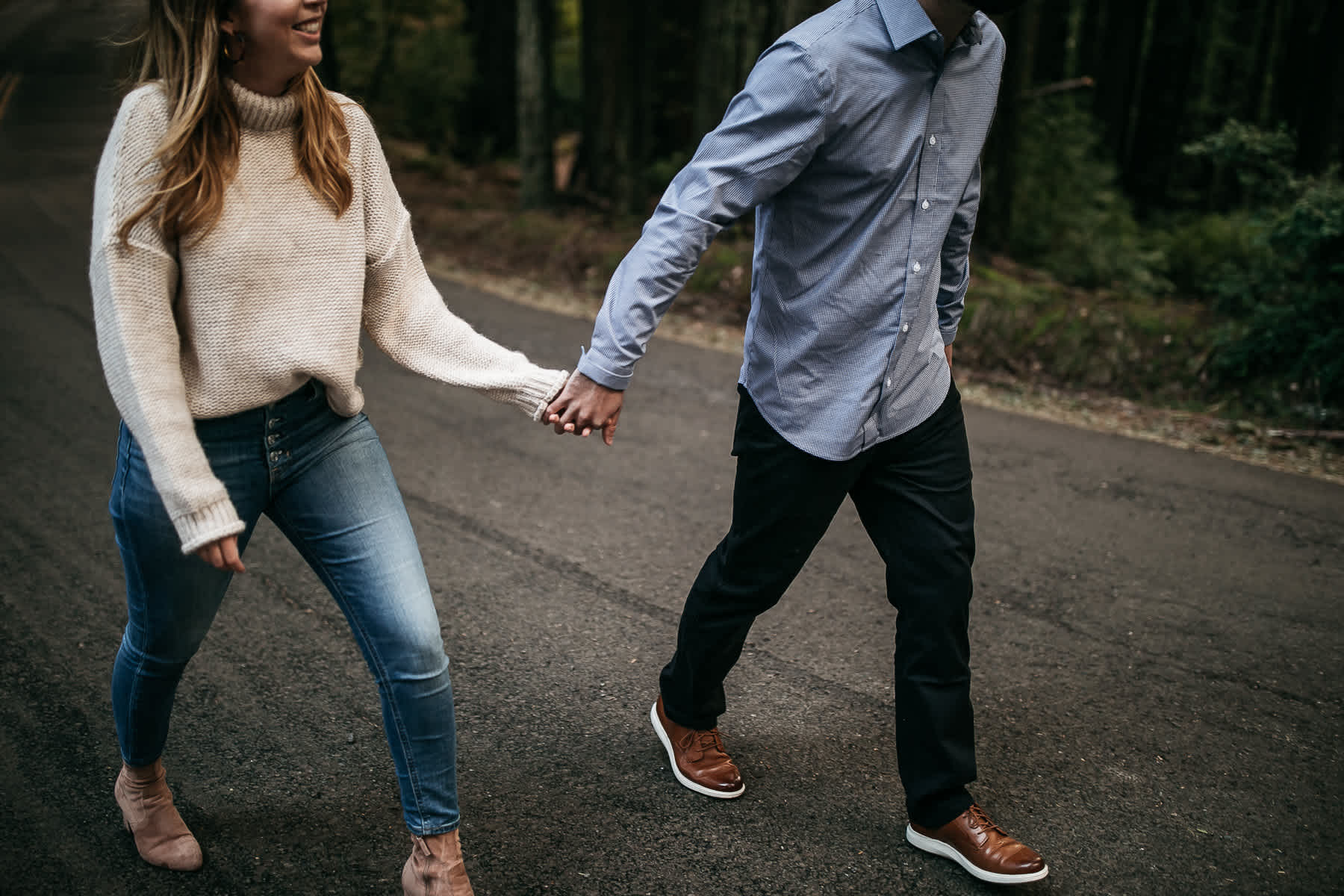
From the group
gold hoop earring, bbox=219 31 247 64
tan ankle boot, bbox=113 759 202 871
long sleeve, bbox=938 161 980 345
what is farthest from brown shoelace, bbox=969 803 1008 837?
gold hoop earring, bbox=219 31 247 64

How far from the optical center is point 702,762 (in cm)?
318

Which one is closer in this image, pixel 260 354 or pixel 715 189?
pixel 260 354

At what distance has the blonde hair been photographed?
2.08 metres

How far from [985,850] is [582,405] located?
1560 mm

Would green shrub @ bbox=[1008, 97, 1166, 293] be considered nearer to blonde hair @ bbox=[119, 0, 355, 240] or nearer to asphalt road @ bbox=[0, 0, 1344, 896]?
asphalt road @ bbox=[0, 0, 1344, 896]

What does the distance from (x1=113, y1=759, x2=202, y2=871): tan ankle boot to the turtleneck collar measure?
1.65 m

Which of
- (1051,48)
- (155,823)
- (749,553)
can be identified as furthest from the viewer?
(1051,48)

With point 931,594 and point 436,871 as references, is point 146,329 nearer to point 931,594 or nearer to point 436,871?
point 436,871

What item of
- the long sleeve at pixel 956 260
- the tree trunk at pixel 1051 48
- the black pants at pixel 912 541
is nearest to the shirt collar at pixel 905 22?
the long sleeve at pixel 956 260

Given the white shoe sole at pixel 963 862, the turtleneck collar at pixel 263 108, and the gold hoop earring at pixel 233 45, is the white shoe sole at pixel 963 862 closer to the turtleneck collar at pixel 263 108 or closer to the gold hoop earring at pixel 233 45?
the turtleneck collar at pixel 263 108

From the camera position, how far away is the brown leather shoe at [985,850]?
2.76m

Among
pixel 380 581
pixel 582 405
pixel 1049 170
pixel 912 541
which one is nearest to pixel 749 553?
pixel 912 541

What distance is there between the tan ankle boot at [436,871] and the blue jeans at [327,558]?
0.11 feet

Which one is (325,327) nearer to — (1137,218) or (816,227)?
(816,227)
